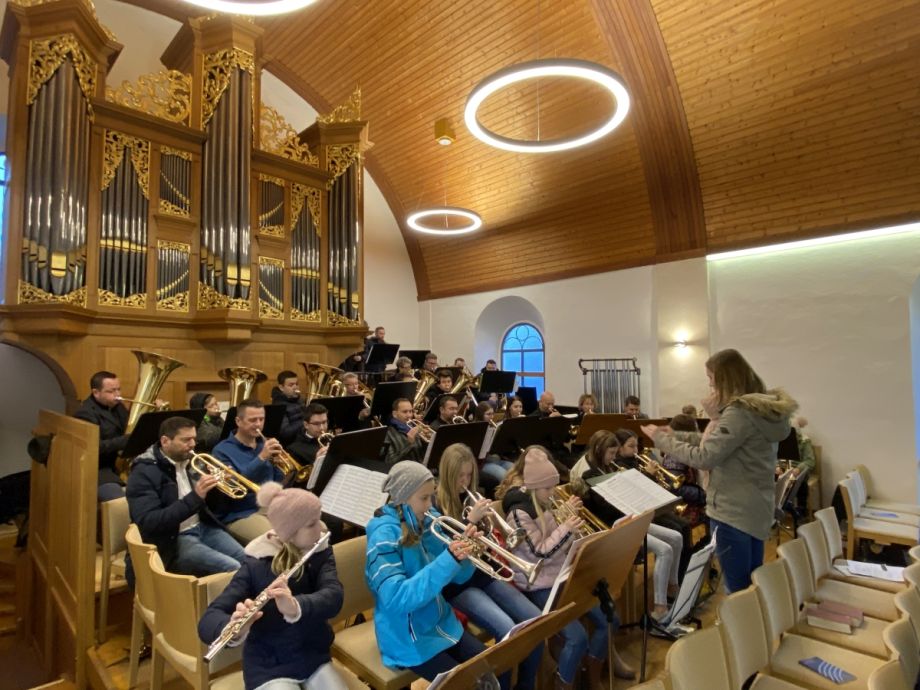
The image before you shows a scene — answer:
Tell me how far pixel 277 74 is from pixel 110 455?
26.0ft

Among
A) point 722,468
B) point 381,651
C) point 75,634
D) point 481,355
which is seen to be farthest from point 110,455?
point 481,355

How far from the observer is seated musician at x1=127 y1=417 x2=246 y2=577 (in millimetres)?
2916

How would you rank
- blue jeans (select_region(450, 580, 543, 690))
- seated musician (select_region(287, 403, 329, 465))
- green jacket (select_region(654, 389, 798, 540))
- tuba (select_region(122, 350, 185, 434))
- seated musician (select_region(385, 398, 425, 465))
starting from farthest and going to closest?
tuba (select_region(122, 350, 185, 434))
seated musician (select_region(385, 398, 425, 465))
seated musician (select_region(287, 403, 329, 465))
green jacket (select_region(654, 389, 798, 540))
blue jeans (select_region(450, 580, 543, 690))

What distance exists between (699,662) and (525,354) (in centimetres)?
996

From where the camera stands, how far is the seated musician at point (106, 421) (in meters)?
4.19

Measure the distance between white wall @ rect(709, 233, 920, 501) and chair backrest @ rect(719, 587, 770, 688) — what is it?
6074 mm

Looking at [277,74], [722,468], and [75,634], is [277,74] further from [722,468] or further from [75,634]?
[722,468]

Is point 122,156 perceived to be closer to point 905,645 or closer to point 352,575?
point 352,575

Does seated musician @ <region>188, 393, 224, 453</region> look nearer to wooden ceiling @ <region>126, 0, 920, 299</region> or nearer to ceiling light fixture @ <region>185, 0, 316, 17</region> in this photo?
ceiling light fixture @ <region>185, 0, 316, 17</region>

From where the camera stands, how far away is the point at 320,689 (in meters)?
2.00

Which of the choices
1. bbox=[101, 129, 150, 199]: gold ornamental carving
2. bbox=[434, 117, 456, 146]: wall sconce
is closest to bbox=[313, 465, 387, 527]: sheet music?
bbox=[101, 129, 150, 199]: gold ornamental carving

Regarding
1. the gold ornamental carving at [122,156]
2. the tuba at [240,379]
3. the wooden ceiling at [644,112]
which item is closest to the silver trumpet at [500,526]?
the tuba at [240,379]

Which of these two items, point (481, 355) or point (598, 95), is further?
point (481, 355)

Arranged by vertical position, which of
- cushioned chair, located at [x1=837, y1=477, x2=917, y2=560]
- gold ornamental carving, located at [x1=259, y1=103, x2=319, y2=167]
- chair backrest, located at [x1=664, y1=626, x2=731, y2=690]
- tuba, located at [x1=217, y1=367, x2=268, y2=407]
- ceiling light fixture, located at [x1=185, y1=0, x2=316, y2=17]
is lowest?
cushioned chair, located at [x1=837, y1=477, x2=917, y2=560]
